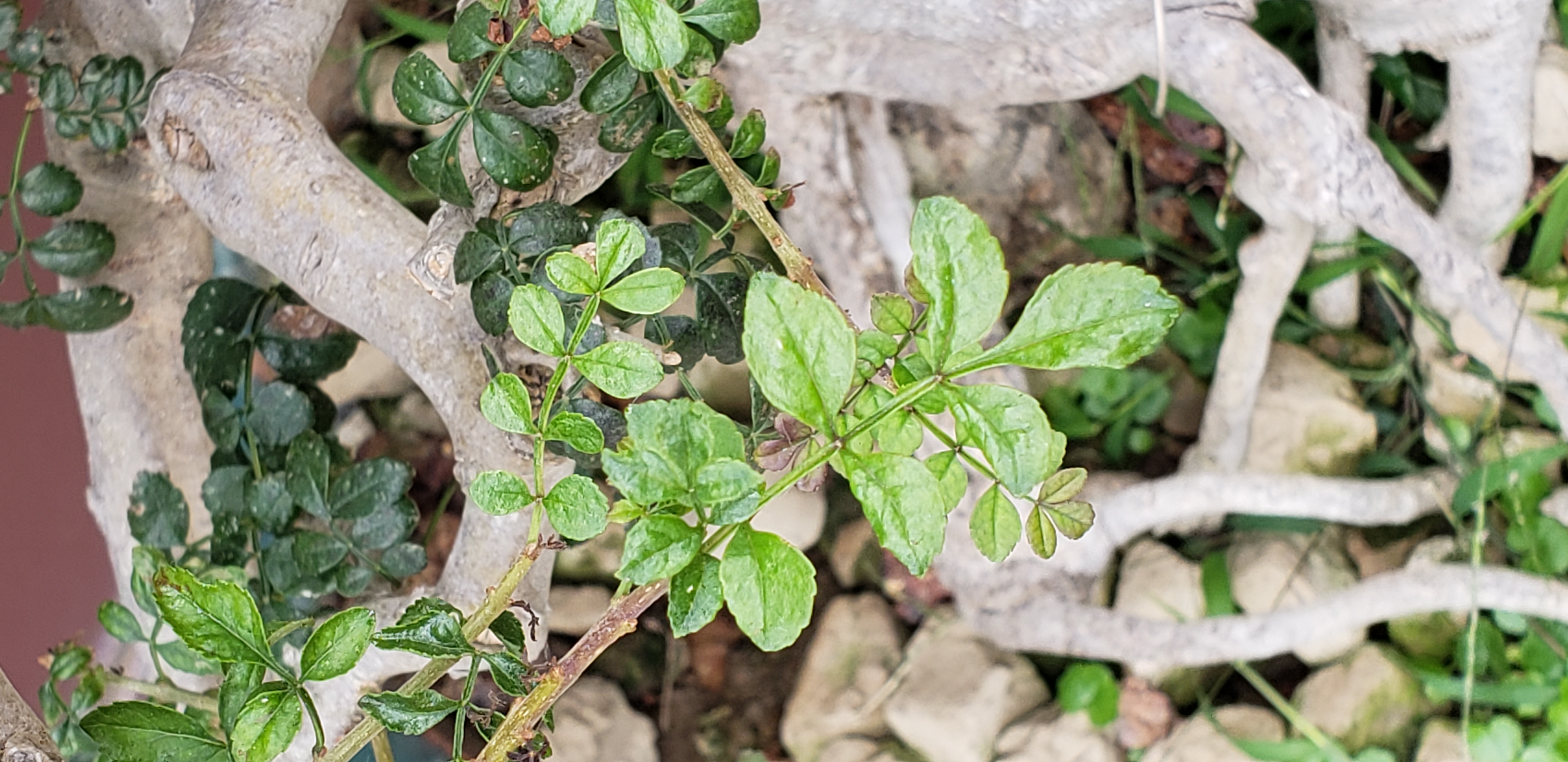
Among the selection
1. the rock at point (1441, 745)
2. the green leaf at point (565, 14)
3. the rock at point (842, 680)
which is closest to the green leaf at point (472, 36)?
the green leaf at point (565, 14)

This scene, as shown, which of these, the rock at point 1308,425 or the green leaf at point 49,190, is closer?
the green leaf at point 49,190

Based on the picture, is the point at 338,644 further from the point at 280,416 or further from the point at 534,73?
the point at 280,416

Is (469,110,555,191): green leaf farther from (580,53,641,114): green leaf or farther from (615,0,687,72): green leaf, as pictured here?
(615,0,687,72): green leaf

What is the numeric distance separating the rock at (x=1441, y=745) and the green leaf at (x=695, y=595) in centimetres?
105

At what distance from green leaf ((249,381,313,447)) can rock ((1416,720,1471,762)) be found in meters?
1.19

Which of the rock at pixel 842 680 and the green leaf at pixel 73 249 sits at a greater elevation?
the green leaf at pixel 73 249

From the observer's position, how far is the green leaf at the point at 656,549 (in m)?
0.42

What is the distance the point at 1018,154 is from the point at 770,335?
3.38 feet

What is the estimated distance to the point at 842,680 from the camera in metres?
1.32

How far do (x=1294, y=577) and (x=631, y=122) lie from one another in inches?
37.3

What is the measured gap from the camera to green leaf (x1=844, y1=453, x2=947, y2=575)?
16.3 inches

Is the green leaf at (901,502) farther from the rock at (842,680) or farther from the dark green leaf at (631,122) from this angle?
the rock at (842,680)

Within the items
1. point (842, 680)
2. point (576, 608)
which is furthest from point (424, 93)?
point (842, 680)

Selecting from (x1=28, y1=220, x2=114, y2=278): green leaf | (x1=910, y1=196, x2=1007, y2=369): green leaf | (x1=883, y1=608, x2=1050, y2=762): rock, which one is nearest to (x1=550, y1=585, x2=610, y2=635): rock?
(x1=883, y1=608, x2=1050, y2=762): rock
